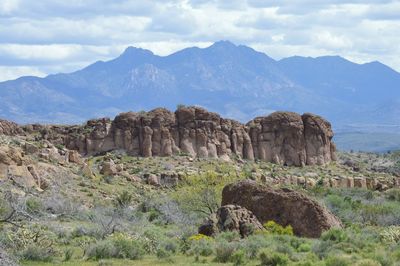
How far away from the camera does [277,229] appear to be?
3509 cm

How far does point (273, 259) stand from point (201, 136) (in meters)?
67.2

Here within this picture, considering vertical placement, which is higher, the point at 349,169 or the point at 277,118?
the point at 277,118

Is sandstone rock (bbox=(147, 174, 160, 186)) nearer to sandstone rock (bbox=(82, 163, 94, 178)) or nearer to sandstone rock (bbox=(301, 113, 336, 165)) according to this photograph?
sandstone rock (bbox=(82, 163, 94, 178))

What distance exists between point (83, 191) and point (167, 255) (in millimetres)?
30284

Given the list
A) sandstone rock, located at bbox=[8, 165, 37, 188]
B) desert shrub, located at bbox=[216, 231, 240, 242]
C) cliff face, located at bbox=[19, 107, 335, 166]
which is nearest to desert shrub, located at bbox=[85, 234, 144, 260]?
desert shrub, located at bbox=[216, 231, 240, 242]

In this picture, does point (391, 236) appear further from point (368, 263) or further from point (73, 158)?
point (73, 158)

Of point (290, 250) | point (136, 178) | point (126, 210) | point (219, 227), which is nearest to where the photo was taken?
point (290, 250)

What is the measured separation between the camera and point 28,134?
92.1 meters

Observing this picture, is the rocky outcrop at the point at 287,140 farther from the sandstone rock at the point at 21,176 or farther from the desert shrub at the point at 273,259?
the desert shrub at the point at 273,259

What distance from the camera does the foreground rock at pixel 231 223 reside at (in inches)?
1337

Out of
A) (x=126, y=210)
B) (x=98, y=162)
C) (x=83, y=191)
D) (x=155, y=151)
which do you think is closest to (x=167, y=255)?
(x=126, y=210)

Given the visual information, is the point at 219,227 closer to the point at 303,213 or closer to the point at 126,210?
the point at 303,213

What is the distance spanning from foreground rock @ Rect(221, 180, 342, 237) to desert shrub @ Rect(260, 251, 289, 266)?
30.9 ft

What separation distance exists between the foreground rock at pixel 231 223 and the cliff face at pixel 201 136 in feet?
182
